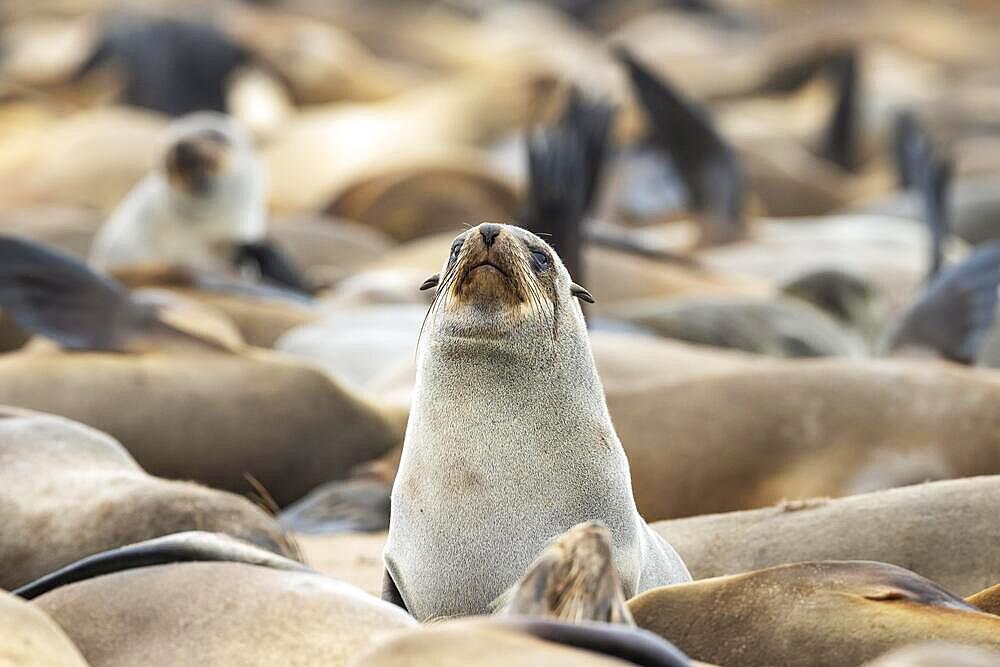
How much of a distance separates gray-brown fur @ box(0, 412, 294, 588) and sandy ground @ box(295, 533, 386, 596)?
0.26 metres

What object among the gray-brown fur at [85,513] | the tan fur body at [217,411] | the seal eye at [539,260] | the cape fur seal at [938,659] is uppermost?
the seal eye at [539,260]

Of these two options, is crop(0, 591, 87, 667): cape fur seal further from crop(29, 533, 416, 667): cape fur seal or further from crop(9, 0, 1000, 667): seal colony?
crop(29, 533, 416, 667): cape fur seal

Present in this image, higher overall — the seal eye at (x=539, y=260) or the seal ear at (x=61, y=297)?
the seal eye at (x=539, y=260)

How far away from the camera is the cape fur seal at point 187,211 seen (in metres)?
9.38

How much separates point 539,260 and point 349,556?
1.46 m

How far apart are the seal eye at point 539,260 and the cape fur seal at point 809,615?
0.64 metres

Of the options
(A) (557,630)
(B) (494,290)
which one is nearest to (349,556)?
(B) (494,290)

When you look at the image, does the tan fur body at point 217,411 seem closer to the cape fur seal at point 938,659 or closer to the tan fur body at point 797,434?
the tan fur body at point 797,434

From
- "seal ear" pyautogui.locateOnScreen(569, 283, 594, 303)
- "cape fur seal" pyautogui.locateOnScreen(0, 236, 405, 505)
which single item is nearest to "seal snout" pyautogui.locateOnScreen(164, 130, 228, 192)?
"cape fur seal" pyautogui.locateOnScreen(0, 236, 405, 505)

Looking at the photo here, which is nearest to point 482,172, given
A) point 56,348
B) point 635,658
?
point 56,348

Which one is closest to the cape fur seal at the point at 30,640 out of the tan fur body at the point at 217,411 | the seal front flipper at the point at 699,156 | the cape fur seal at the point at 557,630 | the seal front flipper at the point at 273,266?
the cape fur seal at the point at 557,630

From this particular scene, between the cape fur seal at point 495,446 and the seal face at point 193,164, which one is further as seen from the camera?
the seal face at point 193,164

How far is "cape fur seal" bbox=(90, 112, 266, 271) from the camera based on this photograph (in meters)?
9.38

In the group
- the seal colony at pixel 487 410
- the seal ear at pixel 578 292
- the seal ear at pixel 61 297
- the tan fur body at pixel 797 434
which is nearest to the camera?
the seal colony at pixel 487 410
